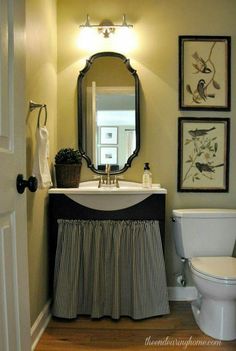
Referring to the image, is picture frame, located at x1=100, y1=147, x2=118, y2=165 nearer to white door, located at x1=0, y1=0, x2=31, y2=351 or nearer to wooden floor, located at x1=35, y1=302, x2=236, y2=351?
wooden floor, located at x1=35, y1=302, x2=236, y2=351

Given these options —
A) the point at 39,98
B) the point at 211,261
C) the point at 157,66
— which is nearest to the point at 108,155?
the point at 39,98

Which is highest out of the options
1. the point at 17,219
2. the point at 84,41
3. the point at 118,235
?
the point at 84,41

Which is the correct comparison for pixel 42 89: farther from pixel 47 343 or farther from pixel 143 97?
pixel 47 343

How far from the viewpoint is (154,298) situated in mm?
2066

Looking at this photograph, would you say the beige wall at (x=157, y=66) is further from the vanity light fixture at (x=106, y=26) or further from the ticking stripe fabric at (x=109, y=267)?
the ticking stripe fabric at (x=109, y=267)

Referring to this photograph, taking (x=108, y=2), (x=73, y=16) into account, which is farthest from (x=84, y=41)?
(x=108, y=2)

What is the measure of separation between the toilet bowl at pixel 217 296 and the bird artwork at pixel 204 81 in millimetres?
1254

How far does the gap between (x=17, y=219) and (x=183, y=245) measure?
4.73ft

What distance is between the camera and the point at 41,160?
1.76 meters

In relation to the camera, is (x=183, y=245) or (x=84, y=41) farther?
(x=84, y=41)

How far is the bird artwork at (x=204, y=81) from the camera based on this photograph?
7.67ft

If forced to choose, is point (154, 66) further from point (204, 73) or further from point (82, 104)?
point (82, 104)

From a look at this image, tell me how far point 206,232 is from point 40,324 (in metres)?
1.28

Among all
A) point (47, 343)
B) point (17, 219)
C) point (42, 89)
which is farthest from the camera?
point (42, 89)
